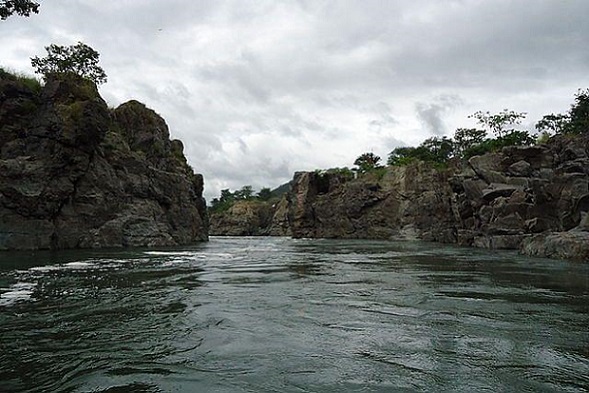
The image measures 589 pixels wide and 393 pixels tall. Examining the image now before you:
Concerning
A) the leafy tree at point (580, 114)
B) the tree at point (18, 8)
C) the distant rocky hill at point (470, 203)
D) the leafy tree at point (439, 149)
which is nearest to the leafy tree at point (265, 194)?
the distant rocky hill at point (470, 203)

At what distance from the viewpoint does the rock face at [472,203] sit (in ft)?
95.8

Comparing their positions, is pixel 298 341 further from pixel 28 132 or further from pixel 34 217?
pixel 28 132

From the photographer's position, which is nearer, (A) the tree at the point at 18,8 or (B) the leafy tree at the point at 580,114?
(A) the tree at the point at 18,8

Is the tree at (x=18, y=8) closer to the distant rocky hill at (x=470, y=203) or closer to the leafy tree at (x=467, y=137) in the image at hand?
the distant rocky hill at (x=470, y=203)

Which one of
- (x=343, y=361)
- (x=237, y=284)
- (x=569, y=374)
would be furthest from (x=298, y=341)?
(x=237, y=284)

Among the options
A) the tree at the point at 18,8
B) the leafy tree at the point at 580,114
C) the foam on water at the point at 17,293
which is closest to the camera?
the foam on water at the point at 17,293

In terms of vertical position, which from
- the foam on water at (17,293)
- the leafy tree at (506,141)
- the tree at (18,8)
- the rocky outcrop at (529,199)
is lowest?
the foam on water at (17,293)

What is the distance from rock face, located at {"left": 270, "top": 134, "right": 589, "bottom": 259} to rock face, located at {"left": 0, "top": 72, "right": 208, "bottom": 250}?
27.1m

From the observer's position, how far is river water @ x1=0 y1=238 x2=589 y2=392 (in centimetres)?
471

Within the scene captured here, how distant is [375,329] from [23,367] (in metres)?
4.58

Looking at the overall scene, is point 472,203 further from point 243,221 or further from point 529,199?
point 243,221

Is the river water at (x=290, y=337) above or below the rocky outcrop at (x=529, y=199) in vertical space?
below

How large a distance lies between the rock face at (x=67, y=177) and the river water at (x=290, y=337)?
19.0 m

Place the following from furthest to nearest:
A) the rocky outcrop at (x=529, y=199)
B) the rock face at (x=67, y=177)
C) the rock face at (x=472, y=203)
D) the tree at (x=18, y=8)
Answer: the rock face at (x=472, y=203) < the rock face at (x=67, y=177) < the rocky outcrop at (x=529, y=199) < the tree at (x=18, y=8)
